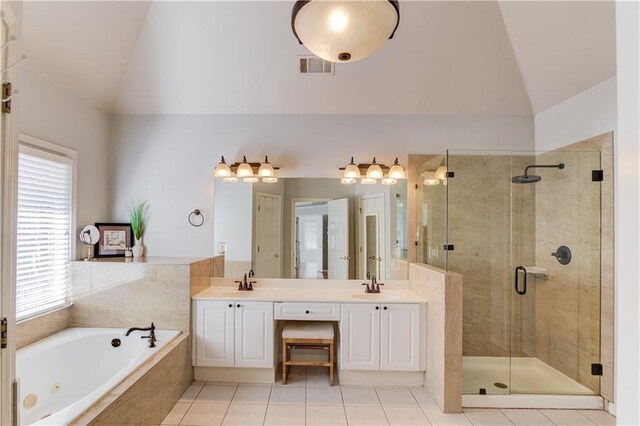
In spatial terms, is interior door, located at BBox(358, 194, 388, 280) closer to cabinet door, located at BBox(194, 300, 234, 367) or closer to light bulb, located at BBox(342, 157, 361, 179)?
light bulb, located at BBox(342, 157, 361, 179)

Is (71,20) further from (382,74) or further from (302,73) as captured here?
(382,74)

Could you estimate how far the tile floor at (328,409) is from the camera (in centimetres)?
246

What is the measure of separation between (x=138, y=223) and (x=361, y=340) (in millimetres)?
2608

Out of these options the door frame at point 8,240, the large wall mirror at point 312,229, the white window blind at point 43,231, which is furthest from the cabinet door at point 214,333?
the door frame at point 8,240

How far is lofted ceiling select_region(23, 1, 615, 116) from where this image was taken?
100 inches

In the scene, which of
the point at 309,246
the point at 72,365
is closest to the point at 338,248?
the point at 309,246

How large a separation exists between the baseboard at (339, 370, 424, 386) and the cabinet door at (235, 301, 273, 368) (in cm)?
73

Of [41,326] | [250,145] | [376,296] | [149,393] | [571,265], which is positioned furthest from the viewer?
[250,145]

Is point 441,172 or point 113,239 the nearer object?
point 441,172

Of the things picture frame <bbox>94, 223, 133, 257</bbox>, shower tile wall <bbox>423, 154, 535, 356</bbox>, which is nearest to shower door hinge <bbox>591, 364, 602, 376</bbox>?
shower tile wall <bbox>423, 154, 535, 356</bbox>

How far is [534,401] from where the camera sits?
2.72 meters

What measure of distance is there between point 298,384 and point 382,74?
10.0 feet

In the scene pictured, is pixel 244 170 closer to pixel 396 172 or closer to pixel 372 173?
pixel 372 173

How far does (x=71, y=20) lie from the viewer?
250cm
